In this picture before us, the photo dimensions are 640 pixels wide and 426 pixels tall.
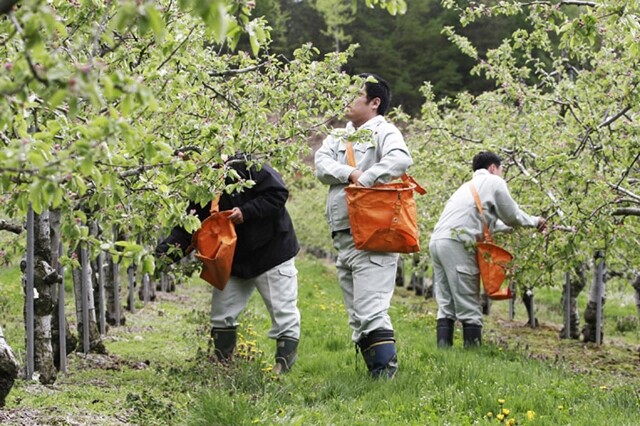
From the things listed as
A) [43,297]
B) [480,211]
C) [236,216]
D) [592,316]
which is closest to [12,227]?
[43,297]

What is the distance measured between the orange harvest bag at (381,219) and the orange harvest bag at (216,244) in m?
1.07

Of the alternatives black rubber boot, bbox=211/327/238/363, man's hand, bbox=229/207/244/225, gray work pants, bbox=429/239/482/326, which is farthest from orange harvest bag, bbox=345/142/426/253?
gray work pants, bbox=429/239/482/326

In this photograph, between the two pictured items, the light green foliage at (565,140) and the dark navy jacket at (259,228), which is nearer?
the light green foliage at (565,140)

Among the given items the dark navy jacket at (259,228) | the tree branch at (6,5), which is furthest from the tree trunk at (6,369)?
the tree branch at (6,5)

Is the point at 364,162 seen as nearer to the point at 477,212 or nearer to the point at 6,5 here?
the point at 477,212

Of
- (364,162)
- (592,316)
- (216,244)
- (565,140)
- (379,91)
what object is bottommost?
(592,316)

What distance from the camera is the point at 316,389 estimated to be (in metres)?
5.66

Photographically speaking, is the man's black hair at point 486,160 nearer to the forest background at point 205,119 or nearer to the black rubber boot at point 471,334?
the forest background at point 205,119

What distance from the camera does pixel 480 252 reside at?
7.98 meters

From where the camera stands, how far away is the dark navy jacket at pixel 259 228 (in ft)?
21.6

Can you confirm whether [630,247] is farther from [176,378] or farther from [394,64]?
[394,64]

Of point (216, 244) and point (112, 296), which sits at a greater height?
point (216, 244)

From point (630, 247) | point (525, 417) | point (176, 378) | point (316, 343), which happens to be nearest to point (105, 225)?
point (176, 378)

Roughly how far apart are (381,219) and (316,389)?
1425 millimetres
